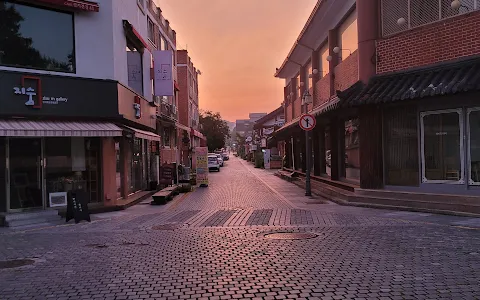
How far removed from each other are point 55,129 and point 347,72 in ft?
34.6

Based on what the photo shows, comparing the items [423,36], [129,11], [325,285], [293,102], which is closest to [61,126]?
[129,11]

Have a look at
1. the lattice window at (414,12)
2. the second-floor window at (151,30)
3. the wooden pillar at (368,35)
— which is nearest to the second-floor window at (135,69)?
the second-floor window at (151,30)

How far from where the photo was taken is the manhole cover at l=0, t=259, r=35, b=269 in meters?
7.21

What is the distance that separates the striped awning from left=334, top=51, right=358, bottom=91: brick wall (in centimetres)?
836

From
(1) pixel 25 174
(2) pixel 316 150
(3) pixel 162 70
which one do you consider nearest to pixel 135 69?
(3) pixel 162 70

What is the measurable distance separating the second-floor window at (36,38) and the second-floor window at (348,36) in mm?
9841

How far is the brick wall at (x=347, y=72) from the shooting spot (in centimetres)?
1580

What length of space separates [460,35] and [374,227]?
234 inches

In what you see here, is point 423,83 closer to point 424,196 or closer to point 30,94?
point 424,196

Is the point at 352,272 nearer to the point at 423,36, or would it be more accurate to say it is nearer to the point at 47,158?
the point at 423,36

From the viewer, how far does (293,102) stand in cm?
3209

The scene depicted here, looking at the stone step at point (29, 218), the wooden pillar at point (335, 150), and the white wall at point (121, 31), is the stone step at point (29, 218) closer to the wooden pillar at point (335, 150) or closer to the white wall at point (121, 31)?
the white wall at point (121, 31)

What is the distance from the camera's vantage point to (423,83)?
39.6 ft

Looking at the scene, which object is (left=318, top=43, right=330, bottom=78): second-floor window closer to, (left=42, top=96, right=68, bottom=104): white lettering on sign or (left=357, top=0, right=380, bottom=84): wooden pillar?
(left=357, top=0, right=380, bottom=84): wooden pillar
